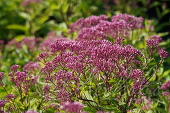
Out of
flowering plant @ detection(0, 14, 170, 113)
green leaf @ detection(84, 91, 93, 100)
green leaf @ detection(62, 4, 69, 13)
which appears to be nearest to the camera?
flowering plant @ detection(0, 14, 170, 113)

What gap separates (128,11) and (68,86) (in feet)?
17.6

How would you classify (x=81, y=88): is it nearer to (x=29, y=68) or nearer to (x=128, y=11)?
(x=29, y=68)

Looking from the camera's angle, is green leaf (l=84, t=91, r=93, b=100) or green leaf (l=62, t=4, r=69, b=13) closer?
green leaf (l=84, t=91, r=93, b=100)

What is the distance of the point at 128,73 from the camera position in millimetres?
2355

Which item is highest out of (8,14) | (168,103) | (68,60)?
(8,14)

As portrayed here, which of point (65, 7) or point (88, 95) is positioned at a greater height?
point (65, 7)

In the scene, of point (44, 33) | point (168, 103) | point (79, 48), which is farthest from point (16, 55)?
point (168, 103)

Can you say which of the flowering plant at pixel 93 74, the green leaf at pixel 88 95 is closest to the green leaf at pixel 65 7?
the flowering plant at pixel 93 74

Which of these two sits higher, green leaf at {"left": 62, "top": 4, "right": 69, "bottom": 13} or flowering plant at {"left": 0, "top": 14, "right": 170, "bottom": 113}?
green leaf at {"left": 62, "top": 4, "right": 69, "bottom": 13}

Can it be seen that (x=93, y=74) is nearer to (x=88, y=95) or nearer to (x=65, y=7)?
(x=88, y=95)

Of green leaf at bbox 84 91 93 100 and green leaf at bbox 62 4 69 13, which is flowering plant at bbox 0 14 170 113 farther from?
green leaf at bbox 62 4 69 13

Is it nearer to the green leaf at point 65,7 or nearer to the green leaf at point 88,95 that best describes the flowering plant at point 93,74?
the green leaf at point 88,95

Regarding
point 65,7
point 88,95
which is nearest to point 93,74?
point 88,95

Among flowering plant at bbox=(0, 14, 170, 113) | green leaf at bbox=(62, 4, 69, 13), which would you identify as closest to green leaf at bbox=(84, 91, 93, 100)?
flowering plant at bbox=(0, 14, 170, 113)
